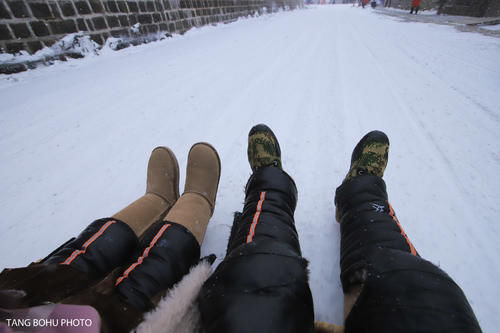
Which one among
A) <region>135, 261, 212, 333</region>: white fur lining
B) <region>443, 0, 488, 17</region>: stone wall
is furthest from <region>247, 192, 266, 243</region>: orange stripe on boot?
<region>443, 0, 488, 17</region>: stone wall

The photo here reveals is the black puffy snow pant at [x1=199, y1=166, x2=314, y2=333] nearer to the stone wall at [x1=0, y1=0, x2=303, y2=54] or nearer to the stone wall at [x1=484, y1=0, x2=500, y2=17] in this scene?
the stone wall at [x1=0, y1=0, x2=303, y2=54]

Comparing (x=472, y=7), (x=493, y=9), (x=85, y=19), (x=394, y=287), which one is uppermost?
(x=85, y=19)

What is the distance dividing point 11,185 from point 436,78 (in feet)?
12.0

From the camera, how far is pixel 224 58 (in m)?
3.05

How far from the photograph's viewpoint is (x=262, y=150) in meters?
1.12

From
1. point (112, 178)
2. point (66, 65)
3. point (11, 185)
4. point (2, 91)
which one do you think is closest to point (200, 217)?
point (112, 178)

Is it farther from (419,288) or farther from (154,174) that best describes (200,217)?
(419,288)

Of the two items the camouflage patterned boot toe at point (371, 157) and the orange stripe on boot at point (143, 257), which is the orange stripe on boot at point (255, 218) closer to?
the orange stripe on boot at point (143, 257)

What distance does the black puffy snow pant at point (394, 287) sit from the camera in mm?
449

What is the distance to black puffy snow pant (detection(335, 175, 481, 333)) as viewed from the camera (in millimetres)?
449

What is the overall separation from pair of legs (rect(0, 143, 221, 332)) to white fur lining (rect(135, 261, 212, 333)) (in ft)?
0.19

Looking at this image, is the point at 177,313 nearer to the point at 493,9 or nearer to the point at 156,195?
the point at 156,195

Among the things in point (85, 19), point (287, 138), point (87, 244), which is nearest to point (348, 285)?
point (87, 244)

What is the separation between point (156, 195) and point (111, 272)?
0.47 meters
